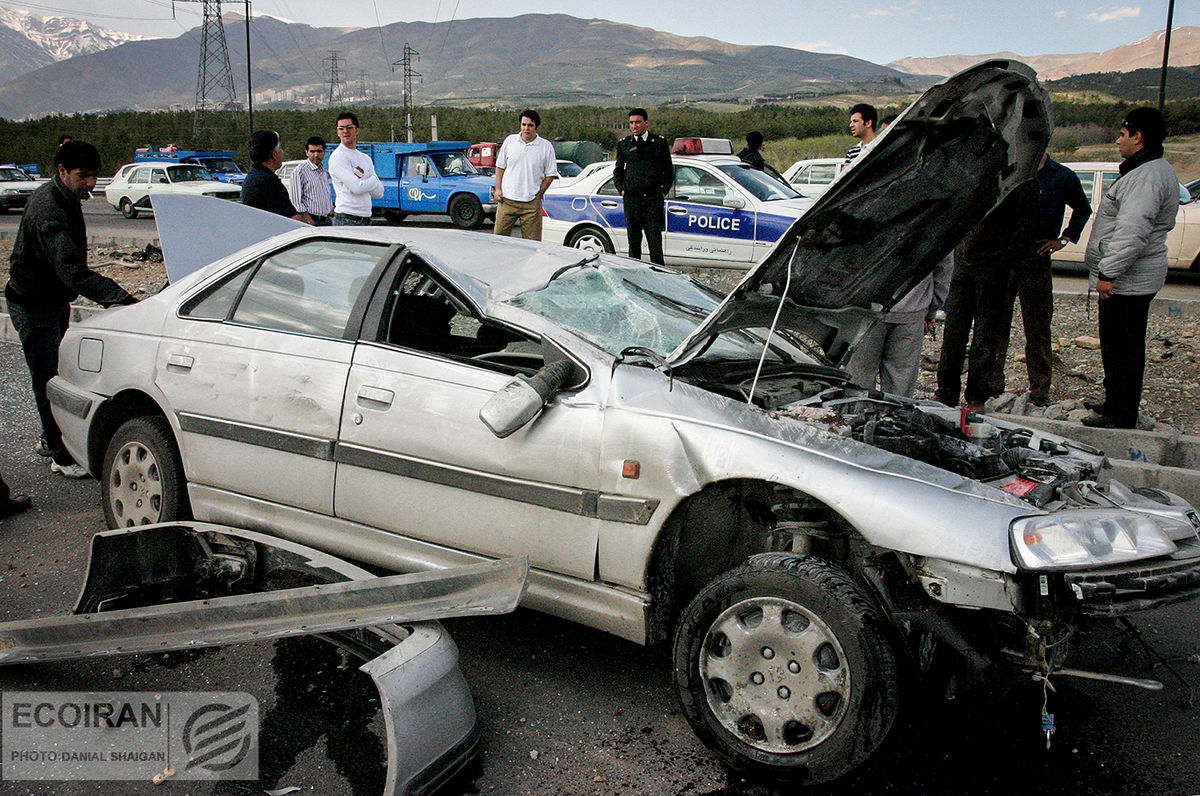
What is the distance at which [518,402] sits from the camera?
2.88 metres

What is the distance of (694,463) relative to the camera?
9.02 feet

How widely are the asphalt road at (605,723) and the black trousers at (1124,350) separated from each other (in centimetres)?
193

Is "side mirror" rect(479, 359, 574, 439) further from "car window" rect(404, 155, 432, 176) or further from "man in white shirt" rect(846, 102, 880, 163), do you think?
"car window" rect(404, 155, 432, 176)

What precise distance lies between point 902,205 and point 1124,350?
302 cm

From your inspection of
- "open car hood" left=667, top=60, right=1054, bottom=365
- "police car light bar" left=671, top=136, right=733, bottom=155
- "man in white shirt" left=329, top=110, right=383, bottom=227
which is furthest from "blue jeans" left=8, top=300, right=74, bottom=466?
"police car light bar" left=671, top=136, right=733, bottom=155

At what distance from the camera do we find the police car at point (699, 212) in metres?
10.9

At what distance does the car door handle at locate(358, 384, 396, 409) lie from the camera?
10.7 ft

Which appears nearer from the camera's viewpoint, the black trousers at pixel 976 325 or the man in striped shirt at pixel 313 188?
the black trousers at pixel 976 325

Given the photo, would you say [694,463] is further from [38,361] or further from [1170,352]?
[1170,352]

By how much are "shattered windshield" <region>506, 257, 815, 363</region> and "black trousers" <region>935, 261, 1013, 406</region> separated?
2.43 meters

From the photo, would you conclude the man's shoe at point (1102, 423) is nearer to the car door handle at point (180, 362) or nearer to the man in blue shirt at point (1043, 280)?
the man in blue shirt at point (1043, 280)

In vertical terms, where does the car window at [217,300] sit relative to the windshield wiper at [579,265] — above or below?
below

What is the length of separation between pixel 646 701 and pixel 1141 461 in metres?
3.60

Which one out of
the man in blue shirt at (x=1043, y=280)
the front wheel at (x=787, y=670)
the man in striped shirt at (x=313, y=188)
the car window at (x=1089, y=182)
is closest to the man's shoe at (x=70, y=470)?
the man in striped shirt at (x=313, y=188)
